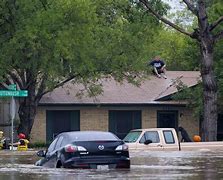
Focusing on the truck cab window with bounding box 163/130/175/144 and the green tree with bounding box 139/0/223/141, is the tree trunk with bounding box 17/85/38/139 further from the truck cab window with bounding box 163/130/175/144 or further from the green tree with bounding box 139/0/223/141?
the truck cab window with bounding box 163/130/175/144

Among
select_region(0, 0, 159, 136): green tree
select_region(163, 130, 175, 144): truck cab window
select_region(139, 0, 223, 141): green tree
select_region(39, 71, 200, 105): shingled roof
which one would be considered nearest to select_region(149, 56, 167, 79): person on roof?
select_region(39, 71, 200, 105): shingled roof

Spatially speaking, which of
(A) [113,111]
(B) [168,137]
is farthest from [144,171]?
(A) [113,111]

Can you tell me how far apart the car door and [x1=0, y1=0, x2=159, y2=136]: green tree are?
8197 mm

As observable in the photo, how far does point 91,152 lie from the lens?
20.3m

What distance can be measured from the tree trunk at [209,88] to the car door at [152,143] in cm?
779

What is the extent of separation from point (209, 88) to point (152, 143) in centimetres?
802

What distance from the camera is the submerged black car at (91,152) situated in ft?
66.4

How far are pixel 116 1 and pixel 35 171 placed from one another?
2352 cm

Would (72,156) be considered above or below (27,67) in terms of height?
below

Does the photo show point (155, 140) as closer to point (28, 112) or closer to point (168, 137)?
point (168, 137)

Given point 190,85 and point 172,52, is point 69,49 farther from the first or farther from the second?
point 172,52

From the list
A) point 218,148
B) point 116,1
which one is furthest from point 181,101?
point 218,148

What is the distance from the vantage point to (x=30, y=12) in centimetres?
3750

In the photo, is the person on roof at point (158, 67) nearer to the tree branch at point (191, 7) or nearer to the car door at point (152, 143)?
the tree branch at point (191, 7)
